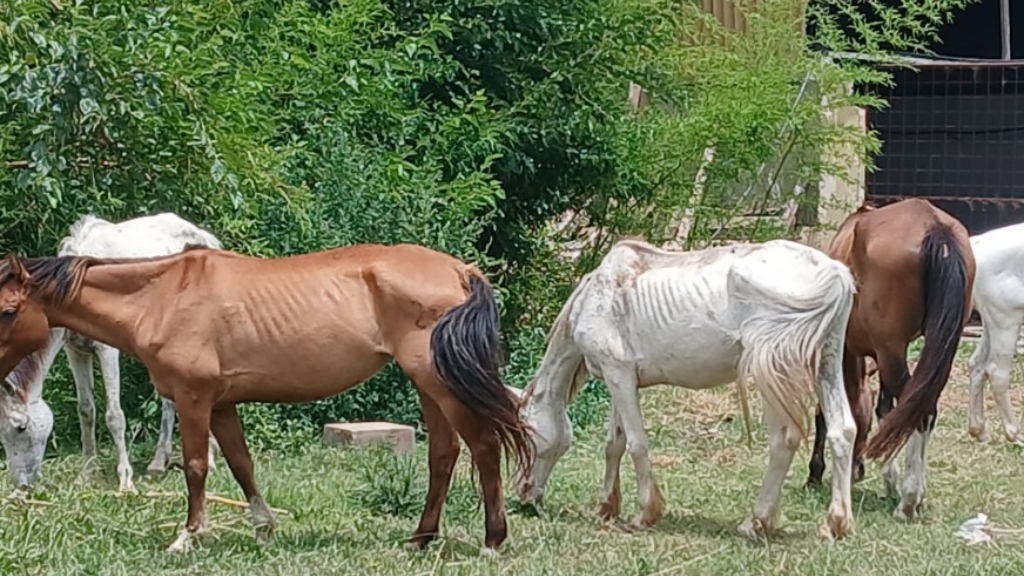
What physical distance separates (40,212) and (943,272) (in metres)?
5.17

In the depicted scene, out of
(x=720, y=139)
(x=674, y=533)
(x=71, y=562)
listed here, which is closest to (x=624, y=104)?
(x=720, y=139)

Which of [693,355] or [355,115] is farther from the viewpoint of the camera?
[355,115]

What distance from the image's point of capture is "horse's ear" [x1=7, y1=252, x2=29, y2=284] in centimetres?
567

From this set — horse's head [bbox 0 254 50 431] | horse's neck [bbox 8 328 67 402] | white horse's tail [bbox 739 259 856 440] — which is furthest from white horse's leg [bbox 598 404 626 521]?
horse's neck [bbox 8 328 67 402]

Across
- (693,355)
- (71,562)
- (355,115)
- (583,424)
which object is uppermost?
(355,115)

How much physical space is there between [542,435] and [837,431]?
137 centimetres

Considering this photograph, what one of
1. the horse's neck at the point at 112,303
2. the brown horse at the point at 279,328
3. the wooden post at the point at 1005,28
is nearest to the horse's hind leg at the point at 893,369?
the brown horse at the point at 279,328

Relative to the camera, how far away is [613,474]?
6637 mm

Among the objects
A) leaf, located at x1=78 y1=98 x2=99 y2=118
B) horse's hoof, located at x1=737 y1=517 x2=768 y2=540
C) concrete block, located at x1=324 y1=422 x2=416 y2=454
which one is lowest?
concrete block, located at x1=324 y1=422 x2=416 y2=454

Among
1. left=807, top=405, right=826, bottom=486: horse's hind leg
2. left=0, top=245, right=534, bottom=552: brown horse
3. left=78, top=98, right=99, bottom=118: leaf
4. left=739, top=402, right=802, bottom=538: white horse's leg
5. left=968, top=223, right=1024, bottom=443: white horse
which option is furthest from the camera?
left=968, top=223, right=1024, bottom=443: white horse

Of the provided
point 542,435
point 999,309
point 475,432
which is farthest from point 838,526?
point 999,309

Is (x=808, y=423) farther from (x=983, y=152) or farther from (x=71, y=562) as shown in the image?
(x=983, y=152)

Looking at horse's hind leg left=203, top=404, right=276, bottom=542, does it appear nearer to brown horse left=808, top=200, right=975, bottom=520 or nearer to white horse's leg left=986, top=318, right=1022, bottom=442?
brown horse left=808, top=200, right=975, bottom=520

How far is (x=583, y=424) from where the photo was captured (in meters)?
9.40
